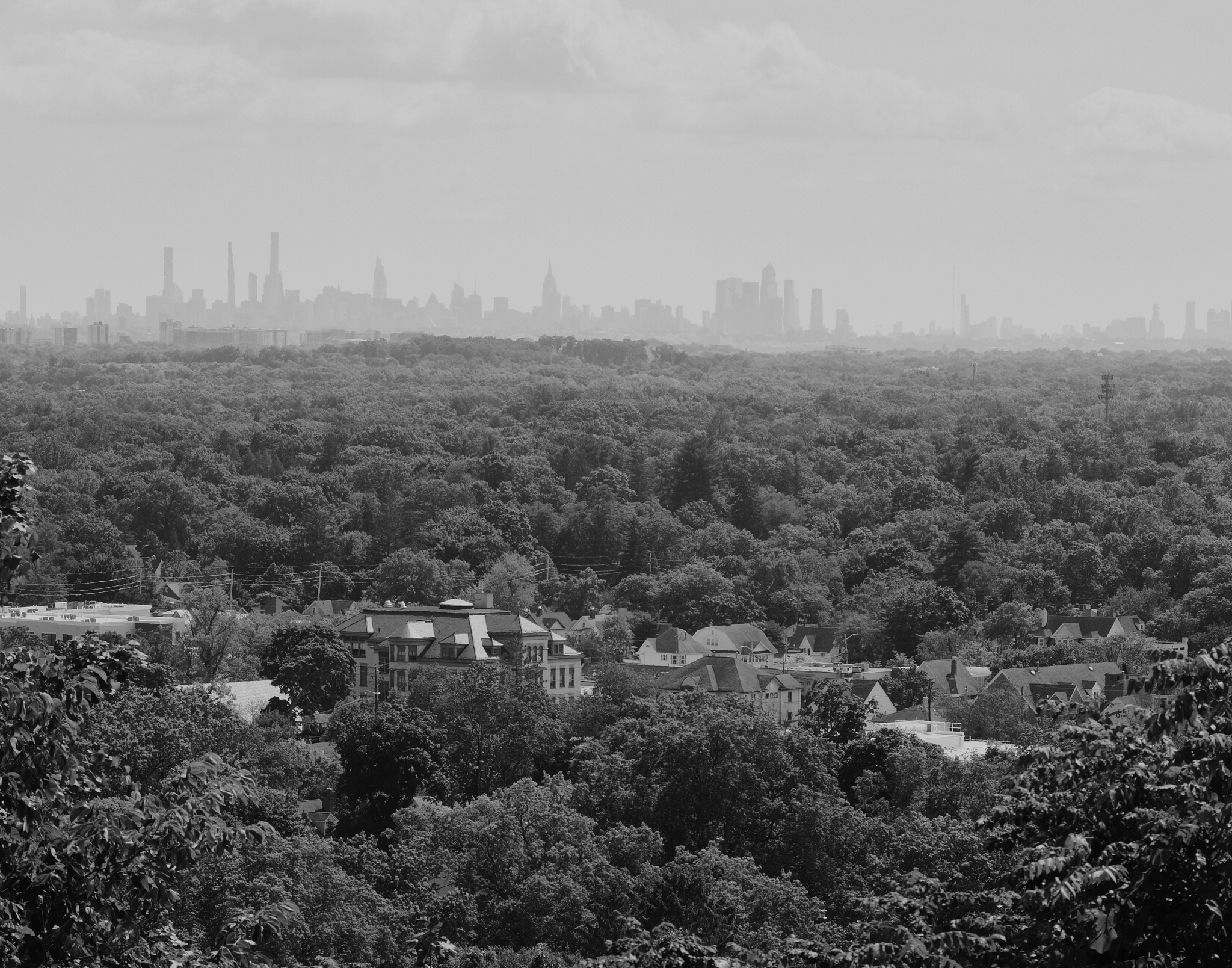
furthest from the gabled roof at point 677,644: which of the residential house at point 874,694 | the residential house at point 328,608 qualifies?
the residential house at point 328,608

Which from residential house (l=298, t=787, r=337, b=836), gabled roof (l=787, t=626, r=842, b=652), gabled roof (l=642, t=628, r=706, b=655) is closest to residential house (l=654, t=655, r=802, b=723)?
gabled roof (l=642, t=628, r=706, b=655)

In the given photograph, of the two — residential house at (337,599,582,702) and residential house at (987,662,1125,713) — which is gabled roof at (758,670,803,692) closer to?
residential house at (337,599,582,702)

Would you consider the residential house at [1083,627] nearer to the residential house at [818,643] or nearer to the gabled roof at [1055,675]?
the gabled roof at [1055,675]

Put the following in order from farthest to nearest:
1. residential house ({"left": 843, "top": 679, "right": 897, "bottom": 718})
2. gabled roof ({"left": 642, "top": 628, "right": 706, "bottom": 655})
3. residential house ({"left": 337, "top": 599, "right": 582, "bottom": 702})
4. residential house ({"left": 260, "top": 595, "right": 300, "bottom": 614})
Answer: residential house ({"left": 260, "top": 595, "right": 300, "bottom": 614}), gabled roof ({"left": 642, "top": 628, "right": 706, "bottom": 655}), residential house ({"left": 337, "top": 599, "right": 582, "bottom": 702}), residential house ({"left": 843, "top": 679, "right": 897, "bottom": 718})

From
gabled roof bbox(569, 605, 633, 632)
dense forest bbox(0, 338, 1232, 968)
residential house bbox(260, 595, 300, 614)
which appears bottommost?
gabled roof bbox(569, 605, 633, 632)

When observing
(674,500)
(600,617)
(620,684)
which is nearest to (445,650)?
(620,684)

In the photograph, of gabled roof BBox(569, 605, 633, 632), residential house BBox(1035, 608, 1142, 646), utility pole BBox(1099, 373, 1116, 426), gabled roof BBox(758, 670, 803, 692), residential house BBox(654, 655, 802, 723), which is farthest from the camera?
utility pole BBox(1099, 373, 1116, 426)

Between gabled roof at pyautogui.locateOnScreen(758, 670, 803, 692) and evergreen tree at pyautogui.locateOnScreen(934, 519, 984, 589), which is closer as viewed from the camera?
gabled roof at pyautogui.locateOnScreen(758, 670, 803, 692)

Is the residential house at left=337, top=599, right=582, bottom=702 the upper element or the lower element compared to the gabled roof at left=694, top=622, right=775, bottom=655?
upper
